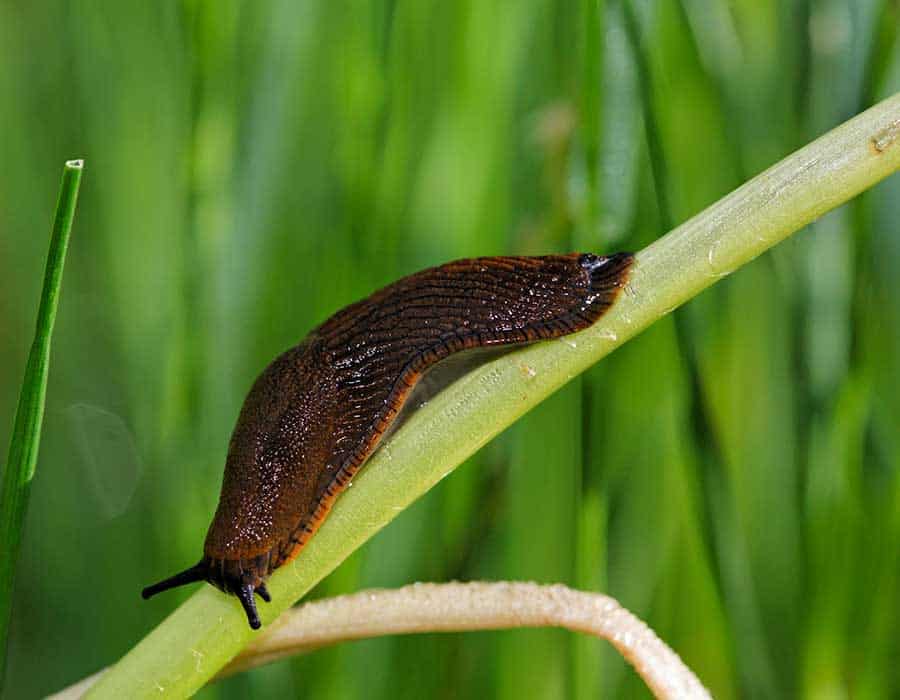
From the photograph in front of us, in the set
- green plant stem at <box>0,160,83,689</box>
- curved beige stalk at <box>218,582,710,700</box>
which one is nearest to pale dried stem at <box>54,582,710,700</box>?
curved beige stalk at <box>218,582,710,700</box>

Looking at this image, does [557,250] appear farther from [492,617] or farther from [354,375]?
[492,617]

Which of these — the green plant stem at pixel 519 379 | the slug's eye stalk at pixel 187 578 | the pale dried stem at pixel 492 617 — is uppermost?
the green plant stem at pixel 519 379

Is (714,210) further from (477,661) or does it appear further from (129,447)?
(129,447)

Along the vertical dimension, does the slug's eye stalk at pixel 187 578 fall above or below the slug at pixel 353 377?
below

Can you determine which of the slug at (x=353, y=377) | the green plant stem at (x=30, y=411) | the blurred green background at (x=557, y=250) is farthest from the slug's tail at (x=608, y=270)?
the green plant stem at (x=30, y=411)

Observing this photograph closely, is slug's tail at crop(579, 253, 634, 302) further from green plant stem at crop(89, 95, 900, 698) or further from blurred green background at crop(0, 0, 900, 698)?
blurred green background at crop(0, 0, 900, 698)

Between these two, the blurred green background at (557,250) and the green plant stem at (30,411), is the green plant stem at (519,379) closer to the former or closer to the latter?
the green plant stem at (30,411)

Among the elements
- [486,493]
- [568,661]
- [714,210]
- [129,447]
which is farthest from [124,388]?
[714,210]
